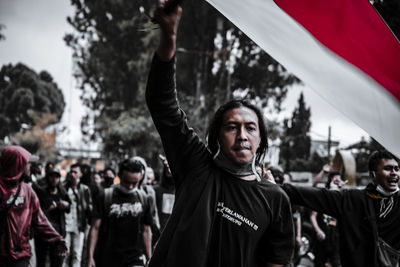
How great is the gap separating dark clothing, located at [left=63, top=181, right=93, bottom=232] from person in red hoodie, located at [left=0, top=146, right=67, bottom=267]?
3.87m

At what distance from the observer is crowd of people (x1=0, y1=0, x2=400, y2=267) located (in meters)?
2.00

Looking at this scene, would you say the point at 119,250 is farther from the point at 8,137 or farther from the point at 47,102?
the point at 47,102

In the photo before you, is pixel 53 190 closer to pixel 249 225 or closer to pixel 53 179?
pixel 53 179

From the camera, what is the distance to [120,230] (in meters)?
5.10

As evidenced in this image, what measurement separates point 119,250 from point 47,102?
6034 cm

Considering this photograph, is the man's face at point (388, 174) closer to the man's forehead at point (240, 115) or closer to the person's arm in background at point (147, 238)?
the man's forehead at point (240, 115)

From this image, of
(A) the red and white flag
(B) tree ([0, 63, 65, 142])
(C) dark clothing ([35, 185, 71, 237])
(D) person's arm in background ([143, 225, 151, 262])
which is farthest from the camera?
(B) tree ([0, 63, 65, 142])

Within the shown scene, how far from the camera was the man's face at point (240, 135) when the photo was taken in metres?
2.17

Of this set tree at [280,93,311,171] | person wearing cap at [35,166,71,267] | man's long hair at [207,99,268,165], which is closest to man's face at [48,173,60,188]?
person wearing cap at [35,166,71,267]

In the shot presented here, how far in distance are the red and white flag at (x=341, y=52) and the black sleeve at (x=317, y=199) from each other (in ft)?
4.50

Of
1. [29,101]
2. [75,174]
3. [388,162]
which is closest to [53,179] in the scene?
[75,174]

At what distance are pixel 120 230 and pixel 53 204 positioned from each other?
271 centimetres

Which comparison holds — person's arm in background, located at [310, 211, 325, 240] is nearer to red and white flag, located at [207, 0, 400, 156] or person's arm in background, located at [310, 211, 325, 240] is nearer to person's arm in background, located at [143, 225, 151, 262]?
person's arm in background, located at [143, 225, 151, 262]

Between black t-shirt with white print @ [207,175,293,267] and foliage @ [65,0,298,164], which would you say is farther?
foliage @ [65,0,298,164]
